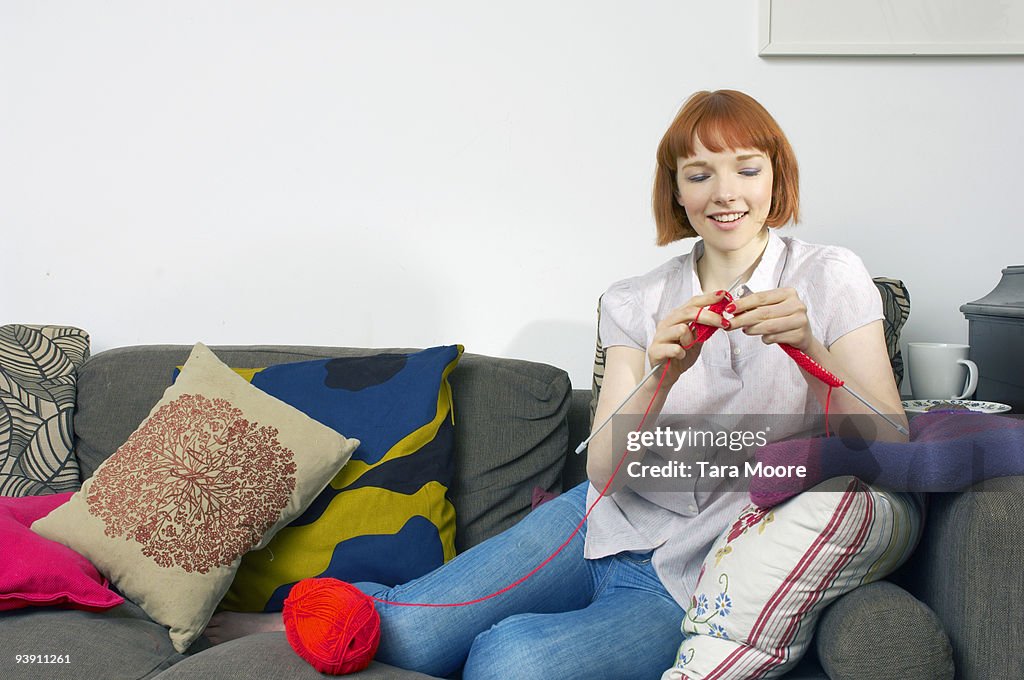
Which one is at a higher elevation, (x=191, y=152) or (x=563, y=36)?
(x=563, y=36)

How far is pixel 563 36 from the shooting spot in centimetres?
189

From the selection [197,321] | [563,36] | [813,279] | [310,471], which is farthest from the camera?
[197,321]

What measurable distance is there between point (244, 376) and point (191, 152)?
638 millimetres

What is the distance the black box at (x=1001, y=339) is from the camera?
63.3 inches

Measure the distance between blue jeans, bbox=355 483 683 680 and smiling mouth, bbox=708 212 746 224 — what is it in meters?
0.50

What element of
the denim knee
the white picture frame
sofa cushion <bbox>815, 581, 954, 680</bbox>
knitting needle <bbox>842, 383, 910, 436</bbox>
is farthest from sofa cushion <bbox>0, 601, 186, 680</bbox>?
the white picture frame

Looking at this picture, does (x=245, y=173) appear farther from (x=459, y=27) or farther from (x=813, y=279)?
(x=813, y=279)

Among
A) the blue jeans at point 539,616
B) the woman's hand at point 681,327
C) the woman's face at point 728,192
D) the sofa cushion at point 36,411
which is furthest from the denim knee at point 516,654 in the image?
the sofa cushion at point 36,411

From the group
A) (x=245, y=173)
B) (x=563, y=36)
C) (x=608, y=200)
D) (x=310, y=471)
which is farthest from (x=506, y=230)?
(x=310, y=471)

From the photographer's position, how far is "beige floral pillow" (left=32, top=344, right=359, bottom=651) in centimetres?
136

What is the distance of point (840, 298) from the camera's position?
127cm

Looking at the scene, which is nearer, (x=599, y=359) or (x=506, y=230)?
(x=599, y=359)

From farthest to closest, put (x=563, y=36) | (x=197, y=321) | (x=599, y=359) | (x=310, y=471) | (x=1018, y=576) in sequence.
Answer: (x=197, y=321), (x=563, y=36), (x=599, y=359), (x=310, y=471), (x=1018, y=576)

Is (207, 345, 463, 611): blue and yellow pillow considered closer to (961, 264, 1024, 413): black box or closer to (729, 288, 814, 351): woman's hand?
(729, 288, 814, 351): woman's hand
